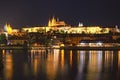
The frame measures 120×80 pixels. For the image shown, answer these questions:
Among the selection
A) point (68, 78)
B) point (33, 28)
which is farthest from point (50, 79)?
point (33, 28)

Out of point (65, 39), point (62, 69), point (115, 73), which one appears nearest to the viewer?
point (115, 73)

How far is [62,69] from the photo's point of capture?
3547 cm

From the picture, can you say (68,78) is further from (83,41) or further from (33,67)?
(83,41)

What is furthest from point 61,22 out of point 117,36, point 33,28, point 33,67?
point 33,67

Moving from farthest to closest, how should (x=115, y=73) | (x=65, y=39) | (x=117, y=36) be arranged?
(x=117, y=36) < (x=65, y=39) < (x=115, y=73)

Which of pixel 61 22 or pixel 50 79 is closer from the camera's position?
pixel 50 79

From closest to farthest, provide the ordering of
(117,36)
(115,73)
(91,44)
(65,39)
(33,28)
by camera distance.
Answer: (115,73)
(91,44)
(65,39)
(117,36)
(33,28)

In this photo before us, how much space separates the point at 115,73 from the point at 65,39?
66.9 metres

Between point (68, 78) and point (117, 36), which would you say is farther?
point (117, 36)

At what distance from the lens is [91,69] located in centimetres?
3581

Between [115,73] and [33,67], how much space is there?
20.6ft

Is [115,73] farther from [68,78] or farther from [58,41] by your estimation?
[58,41]

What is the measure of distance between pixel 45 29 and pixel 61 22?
24.2 ft

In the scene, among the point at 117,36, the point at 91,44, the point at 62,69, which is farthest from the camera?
the point at 117,36
